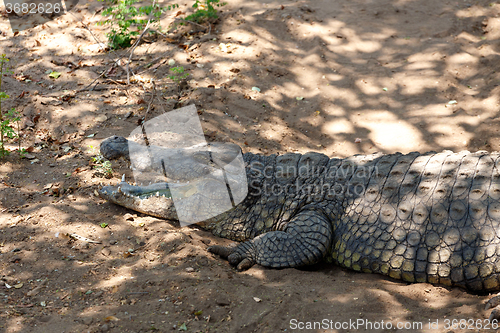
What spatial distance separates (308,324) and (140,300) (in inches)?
50.3

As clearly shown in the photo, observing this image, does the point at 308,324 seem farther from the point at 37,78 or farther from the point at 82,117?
the point at 37,78

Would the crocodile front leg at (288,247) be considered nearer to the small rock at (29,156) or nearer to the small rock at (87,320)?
the small rock at (87,320)

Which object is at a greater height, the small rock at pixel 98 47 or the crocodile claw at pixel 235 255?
the small rock at pixel 98 47

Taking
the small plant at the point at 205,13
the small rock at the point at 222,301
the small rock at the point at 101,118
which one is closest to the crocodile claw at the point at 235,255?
the small rock at the point at 222,301

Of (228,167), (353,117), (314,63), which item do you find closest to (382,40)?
(314,63)

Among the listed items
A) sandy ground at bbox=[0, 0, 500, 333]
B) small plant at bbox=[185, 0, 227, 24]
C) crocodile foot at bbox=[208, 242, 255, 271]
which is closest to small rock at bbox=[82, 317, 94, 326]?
sandy ground at bbox=[0, 0, 500, 333]

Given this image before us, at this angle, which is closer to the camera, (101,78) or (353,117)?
(353,117)

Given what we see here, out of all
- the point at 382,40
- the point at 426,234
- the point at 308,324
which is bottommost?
the point at 308,324

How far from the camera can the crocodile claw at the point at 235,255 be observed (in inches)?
148

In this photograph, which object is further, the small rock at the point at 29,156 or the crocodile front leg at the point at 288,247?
the small rock at the point at 29,156

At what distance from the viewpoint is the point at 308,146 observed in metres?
5.88

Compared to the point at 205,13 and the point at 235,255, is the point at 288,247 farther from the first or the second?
the point at 205,13

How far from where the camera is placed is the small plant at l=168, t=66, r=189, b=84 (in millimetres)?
6574

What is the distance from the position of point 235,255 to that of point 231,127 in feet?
8.53
